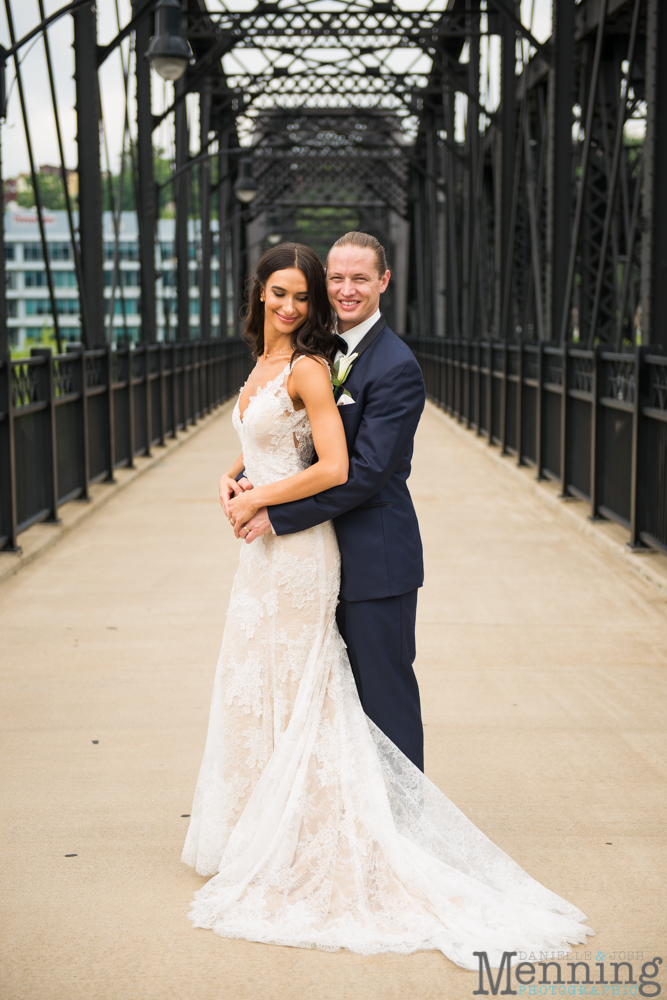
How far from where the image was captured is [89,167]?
12969mm

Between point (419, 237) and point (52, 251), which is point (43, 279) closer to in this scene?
point (52, 251)

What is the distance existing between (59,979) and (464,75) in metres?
23.6

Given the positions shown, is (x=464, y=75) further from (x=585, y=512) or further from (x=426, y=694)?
(x=426, y=694)

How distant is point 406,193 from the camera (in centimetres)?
4250

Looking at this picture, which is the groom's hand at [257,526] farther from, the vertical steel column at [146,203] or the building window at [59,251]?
the building window at [59,251]

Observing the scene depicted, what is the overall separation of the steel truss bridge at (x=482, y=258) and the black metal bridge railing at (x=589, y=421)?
0.02 m

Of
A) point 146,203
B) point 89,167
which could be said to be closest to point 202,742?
point 89,167

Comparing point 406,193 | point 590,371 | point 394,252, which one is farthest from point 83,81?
point 394,252

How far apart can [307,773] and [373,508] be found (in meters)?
0.71

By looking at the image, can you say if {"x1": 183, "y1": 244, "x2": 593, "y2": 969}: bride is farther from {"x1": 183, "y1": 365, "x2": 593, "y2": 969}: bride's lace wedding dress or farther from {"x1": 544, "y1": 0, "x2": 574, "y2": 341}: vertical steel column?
{"x1": 544, "y1": 0, "x2": 574, "y2": 341}: vertical steel column

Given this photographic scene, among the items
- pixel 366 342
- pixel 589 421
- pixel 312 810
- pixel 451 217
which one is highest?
pixel 451 217

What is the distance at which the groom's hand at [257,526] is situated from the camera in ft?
10.4

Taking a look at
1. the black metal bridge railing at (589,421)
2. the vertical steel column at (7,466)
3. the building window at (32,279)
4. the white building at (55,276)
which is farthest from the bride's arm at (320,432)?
the building window at (32,279)

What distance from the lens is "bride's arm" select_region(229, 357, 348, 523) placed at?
3100mm
